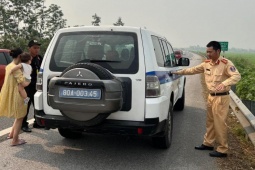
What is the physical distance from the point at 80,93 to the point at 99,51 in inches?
29.6

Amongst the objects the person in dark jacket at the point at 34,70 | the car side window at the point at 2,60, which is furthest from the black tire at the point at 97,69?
the car side window at the point at 2,60

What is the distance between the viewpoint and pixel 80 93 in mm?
3984

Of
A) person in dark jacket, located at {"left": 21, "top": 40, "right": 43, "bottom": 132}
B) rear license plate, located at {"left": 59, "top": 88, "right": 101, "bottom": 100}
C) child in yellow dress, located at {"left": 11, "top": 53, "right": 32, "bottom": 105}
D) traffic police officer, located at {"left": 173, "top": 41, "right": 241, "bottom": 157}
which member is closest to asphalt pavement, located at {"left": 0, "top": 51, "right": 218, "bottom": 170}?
person in dark jacket, located at {"left": 21, "top": 40, "right": 43, "bottom": 132}

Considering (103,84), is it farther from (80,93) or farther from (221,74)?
(221,74)

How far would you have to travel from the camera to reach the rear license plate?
3.94 metres

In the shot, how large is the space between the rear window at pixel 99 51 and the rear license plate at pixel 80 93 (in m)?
0.44

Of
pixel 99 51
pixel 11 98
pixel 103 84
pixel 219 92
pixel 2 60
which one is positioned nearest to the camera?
pixel 103 84

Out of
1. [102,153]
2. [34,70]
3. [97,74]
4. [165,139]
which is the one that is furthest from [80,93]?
[34,70]

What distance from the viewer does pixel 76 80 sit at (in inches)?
157

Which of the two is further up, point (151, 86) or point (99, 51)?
point (99, 51)

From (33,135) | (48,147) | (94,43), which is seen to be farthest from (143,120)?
(33,135)

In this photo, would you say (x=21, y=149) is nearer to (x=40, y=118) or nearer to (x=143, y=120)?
(x=40, y=118)

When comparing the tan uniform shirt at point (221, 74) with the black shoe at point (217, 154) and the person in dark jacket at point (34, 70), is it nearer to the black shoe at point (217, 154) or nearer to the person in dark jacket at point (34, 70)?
the black shoe at point (217, 154)

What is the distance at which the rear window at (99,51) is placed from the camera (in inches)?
166
